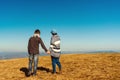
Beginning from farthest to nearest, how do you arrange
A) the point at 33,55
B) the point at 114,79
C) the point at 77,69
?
the point at 77,69
the point at 33,55
the point at 114,79

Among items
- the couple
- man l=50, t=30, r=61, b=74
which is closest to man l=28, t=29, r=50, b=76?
the couple

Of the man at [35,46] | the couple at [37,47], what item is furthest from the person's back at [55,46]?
the man at [35,46]

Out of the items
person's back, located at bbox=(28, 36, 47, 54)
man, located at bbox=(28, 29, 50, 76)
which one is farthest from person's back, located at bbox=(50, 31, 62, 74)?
person's back, located at bbox=(28, 36, 47, 54)

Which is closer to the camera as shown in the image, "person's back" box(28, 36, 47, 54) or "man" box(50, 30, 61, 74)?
"person's back" box(28, 36, 47, 54)

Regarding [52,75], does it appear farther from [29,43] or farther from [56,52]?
[29,43]

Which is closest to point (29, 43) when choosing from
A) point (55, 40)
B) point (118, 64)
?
point (55, 40)

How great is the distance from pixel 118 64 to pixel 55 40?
20.3 feet

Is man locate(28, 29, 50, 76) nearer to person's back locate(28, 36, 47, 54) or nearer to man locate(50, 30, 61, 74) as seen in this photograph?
person's back locate(28, 36, 47, 54)

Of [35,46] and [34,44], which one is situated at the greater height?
[34,44]

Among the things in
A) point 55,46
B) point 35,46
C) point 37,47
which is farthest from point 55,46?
point 35,46

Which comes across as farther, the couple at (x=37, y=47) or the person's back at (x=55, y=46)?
the person's back at (x=55, y=46)

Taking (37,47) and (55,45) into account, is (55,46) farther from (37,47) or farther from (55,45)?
(37,47)

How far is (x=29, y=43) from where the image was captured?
1398 cm

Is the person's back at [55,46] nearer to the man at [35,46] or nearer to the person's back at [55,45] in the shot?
the person's back at [55,45]
